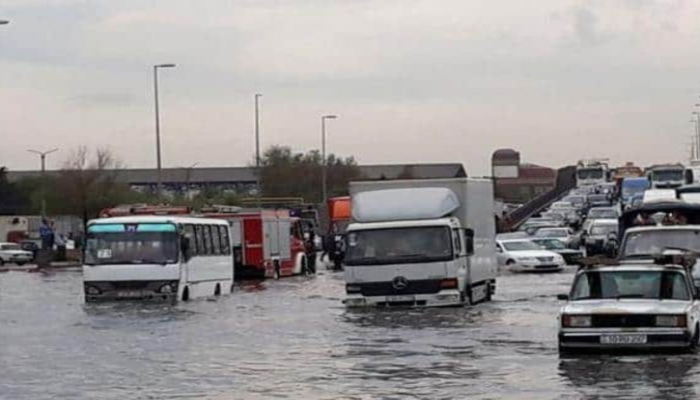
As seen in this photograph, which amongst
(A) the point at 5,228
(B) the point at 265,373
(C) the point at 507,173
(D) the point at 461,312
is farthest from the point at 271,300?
(C) the point at 507,173

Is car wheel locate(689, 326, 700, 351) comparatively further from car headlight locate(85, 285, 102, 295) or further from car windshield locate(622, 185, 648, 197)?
car windshield locate(622, 185, 648, 197)

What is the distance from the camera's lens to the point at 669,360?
21609 millimetres

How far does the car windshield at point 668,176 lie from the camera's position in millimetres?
86856

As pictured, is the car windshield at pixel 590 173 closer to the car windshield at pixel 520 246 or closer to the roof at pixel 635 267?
the car windshield at pixel 520 246

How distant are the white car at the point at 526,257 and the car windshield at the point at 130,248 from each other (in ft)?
55.7

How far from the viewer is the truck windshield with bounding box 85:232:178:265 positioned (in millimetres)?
37594

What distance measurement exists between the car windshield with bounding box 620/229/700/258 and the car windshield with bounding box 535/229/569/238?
33.8 metres

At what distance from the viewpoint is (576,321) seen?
22.2 metres

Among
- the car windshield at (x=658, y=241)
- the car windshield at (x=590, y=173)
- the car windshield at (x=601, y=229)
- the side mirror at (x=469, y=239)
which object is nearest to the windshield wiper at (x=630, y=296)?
the car windshield at (x=658, y=241)

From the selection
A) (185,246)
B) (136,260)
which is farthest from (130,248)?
(185,246)

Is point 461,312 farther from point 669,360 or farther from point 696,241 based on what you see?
point 669,360

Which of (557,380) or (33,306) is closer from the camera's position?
(557,380)

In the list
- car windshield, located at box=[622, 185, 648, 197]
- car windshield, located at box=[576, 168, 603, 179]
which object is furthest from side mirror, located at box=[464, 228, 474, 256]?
car windshield, located at box=[576, 168, 603, 179]

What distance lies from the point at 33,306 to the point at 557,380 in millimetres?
22184
